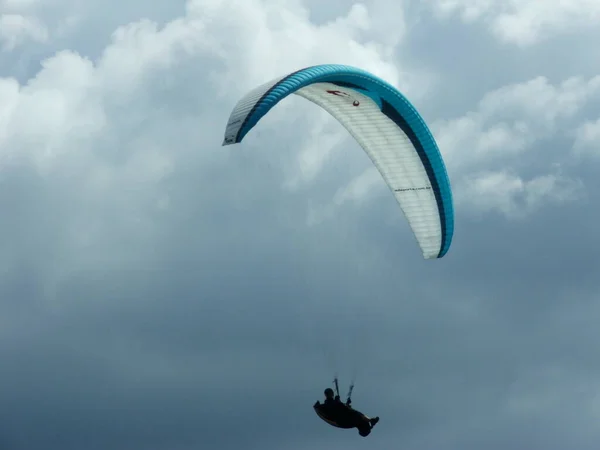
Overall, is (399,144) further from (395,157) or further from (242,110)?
(242,110)

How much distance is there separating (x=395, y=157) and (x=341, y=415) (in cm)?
1088

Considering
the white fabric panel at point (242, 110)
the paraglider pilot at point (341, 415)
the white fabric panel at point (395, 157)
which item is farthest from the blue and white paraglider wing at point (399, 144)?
the paraglider pilot at point (341, 415)

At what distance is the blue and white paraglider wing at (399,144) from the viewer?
49.5 metres

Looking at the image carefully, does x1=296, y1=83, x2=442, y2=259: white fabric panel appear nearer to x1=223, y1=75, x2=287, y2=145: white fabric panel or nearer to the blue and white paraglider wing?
the blue and white paraglider wing

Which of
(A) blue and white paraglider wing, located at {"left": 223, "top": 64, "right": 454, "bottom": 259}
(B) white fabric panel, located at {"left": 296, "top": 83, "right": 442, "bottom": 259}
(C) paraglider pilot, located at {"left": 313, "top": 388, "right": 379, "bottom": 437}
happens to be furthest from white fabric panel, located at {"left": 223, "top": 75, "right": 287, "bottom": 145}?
(C) paraglider pilot, located at {"left": 313, "top": 388, "right": 379, "bottom": 437}

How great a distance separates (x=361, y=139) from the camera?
173ft

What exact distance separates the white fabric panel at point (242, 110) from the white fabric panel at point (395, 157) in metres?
6.39

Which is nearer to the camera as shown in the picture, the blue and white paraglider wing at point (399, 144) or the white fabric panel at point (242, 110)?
the white fabric panel at point (242, 110)

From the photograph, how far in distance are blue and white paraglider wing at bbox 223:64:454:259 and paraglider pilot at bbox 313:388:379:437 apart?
28.0ft

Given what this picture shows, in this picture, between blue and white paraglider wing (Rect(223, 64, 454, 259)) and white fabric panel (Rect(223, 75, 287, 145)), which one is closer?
white fabric panel (Rect(223, 75, 287, 145))

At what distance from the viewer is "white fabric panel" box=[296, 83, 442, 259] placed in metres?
51.0

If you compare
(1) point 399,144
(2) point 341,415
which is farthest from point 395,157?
(2) point 341,415

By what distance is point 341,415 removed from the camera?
47281 millimetres

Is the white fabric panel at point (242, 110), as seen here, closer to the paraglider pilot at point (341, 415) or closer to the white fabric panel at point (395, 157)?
the white fabric panel at point (395, 157)
